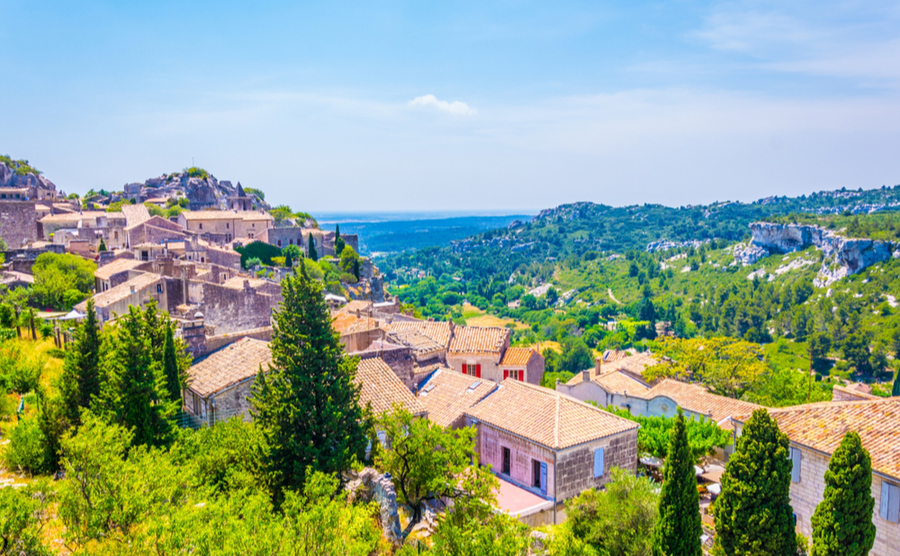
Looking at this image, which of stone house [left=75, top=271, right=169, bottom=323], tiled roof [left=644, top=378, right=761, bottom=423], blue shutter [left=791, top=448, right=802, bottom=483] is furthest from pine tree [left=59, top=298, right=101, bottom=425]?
tiled roof [left=644, top=378, right=761, bottom=423]

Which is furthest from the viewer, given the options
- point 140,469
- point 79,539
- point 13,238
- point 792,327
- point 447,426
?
point 792,327

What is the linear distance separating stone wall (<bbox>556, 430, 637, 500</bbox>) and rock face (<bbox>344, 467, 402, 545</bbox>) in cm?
754

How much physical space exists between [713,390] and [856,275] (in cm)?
9811

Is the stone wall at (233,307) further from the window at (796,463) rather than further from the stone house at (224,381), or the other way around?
the window at (796,463)

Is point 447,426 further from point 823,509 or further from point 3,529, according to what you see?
point 3,529

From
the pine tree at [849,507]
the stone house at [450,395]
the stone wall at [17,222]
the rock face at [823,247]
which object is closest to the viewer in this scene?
the pine tree at [849,507]

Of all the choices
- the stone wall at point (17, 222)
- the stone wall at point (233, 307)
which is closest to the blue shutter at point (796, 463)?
the stone wall at point (233, 307)

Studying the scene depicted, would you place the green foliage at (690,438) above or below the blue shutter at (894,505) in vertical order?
below

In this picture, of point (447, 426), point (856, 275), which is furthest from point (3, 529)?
point (856, 275)

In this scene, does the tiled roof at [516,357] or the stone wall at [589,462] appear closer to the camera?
the stone wall at [589,462]

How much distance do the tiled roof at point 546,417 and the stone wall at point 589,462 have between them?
14.4 inches

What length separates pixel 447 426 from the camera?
80.2 feet

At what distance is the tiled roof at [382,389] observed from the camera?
23.0 m

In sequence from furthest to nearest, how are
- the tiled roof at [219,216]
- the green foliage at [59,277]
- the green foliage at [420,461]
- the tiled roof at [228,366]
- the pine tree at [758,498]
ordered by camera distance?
the tiled roof at [219,216] < the green foliage at [59,277] < the tiled roof at [228,366] < the pine tree at [758,498] < the green foliage at [420,461]
